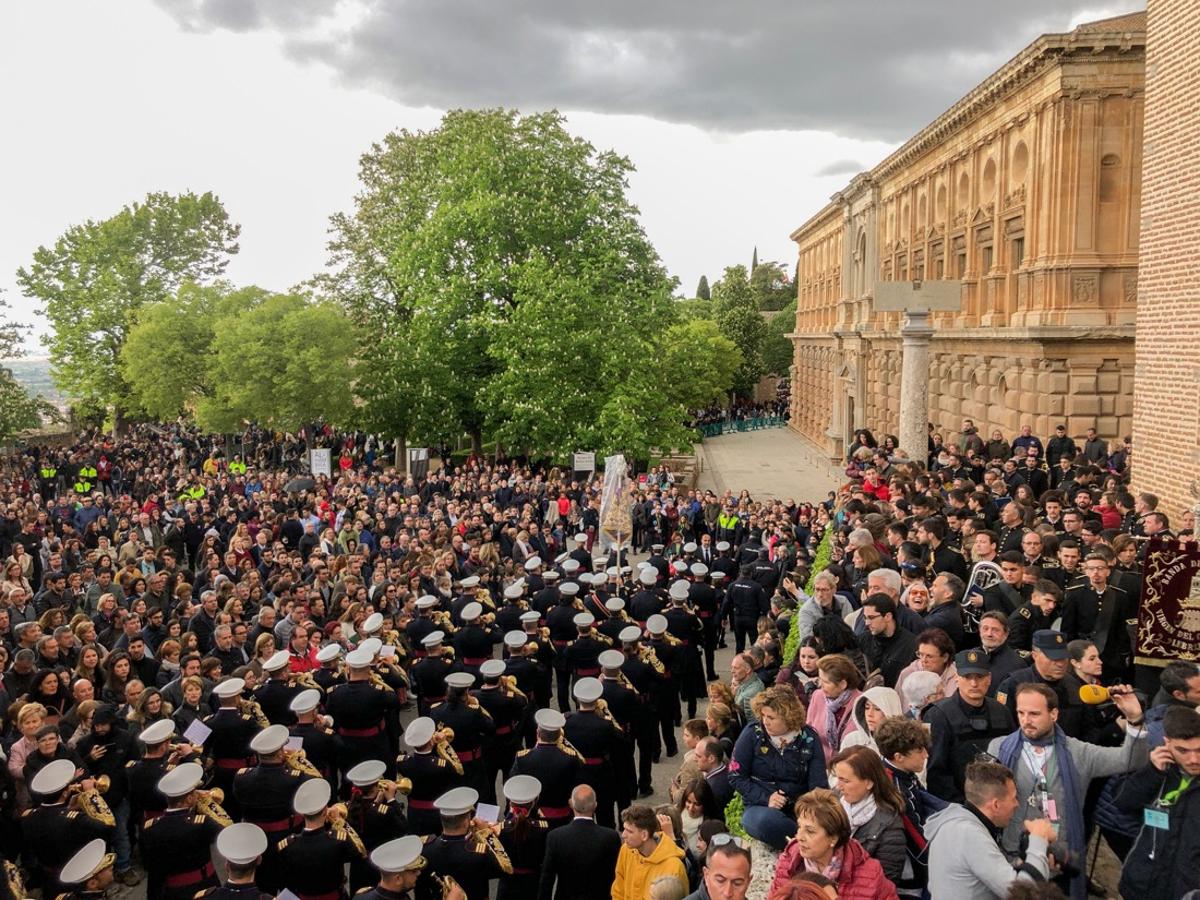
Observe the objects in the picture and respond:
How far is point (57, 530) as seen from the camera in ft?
68.4

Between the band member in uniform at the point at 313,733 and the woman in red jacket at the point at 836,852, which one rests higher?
the woman in red jacket at the point at 836,852

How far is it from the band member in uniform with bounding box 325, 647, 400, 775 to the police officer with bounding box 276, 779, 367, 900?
2416mm

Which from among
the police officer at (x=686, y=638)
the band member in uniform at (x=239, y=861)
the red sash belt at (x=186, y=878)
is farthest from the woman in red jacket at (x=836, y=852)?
the police officer at (x=686, y=638)

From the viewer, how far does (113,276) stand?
52156 millimetres

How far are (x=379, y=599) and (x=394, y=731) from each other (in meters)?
4.29

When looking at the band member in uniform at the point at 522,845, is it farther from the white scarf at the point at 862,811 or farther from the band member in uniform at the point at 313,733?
the white scarf at the point at 862,811

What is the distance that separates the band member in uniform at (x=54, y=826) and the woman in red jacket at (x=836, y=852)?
5.38 metres

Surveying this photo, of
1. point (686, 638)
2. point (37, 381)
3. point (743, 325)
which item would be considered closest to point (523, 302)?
point (686, 638)

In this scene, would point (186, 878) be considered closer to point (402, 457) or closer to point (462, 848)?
point (462, 848)

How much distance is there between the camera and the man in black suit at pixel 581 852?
6484 mm

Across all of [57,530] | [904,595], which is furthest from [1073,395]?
[57,530]

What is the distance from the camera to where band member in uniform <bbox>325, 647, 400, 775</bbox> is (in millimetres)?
9406

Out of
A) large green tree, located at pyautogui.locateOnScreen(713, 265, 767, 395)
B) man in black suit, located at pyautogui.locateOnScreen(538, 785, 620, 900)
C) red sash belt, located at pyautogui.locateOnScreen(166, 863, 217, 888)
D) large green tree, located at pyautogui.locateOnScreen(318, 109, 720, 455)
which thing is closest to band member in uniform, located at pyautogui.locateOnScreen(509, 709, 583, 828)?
man in black suit, located at pyautogui.locateOnScreen(538, 785, 620, 900)

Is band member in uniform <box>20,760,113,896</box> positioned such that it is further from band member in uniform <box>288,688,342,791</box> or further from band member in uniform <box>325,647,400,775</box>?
band member in uniform <box>325,647,400,775</box>
